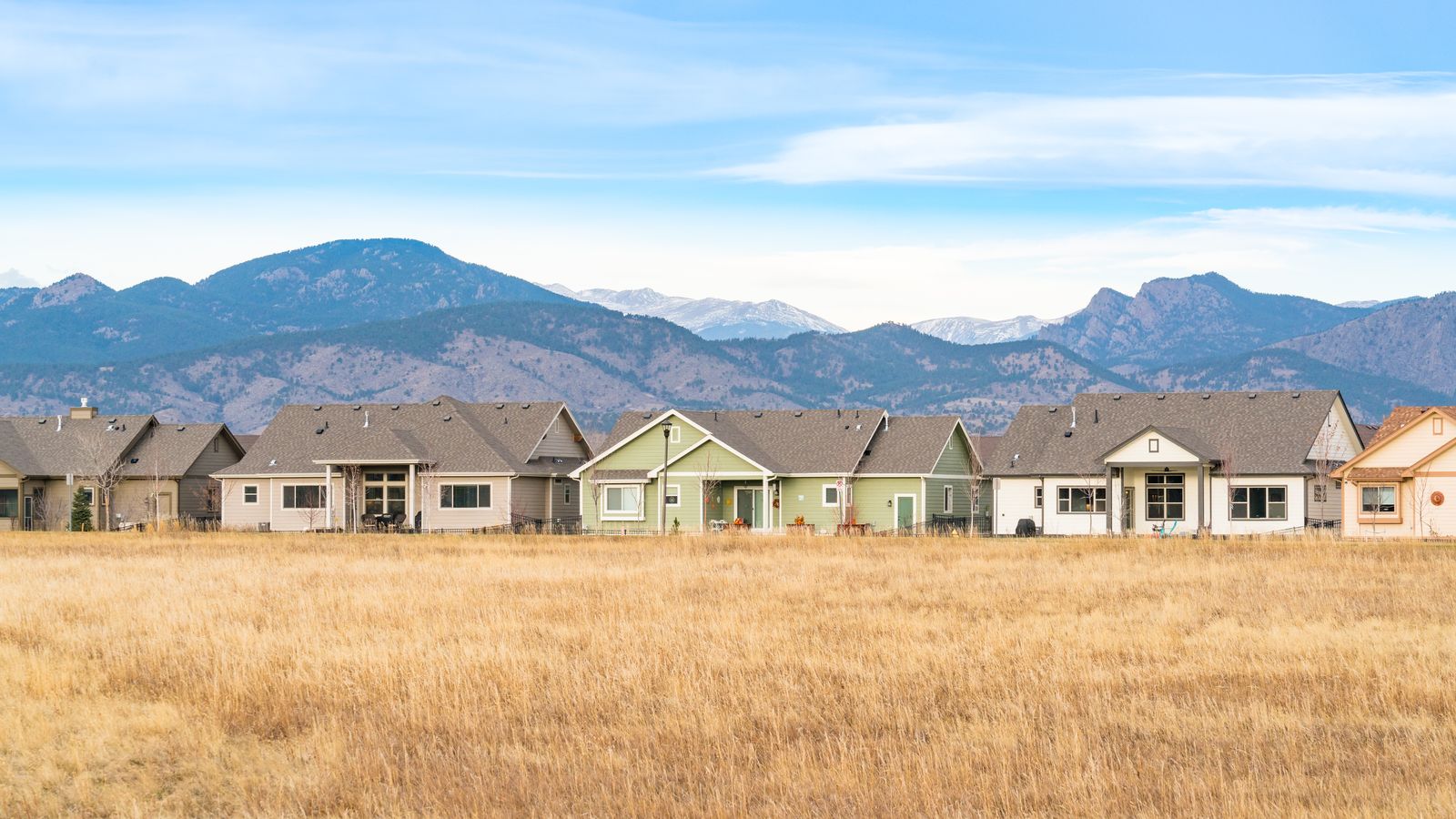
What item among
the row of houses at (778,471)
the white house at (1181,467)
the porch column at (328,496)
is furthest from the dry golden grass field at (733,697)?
the porch column at (328,496)

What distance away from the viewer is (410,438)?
69.4 m

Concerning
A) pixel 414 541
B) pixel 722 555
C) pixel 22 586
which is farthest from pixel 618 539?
pixel 22 586

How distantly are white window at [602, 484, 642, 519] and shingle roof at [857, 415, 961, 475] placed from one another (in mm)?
8863

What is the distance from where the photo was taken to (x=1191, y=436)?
6197 cm

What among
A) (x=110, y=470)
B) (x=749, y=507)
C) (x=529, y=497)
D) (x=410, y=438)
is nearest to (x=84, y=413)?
(x=110, y=470)

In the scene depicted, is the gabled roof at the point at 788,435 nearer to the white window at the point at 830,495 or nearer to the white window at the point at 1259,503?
the white window at the point at 830,495

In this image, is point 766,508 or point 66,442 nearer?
point 766,508

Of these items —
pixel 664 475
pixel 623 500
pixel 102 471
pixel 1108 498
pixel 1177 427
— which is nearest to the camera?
pixel 1108 498

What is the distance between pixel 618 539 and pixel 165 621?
27.4 metres

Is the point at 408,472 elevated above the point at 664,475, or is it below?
above

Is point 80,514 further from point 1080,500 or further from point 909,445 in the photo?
point 1080,500

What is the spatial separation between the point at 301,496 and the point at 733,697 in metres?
54.5

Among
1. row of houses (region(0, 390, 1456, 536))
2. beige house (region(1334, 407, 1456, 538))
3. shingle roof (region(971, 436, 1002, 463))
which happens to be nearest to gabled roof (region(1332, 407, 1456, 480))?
beige house (region(1334, 407, 1456, 538))

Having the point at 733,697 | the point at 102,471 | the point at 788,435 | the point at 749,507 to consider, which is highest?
the point at 788,435
